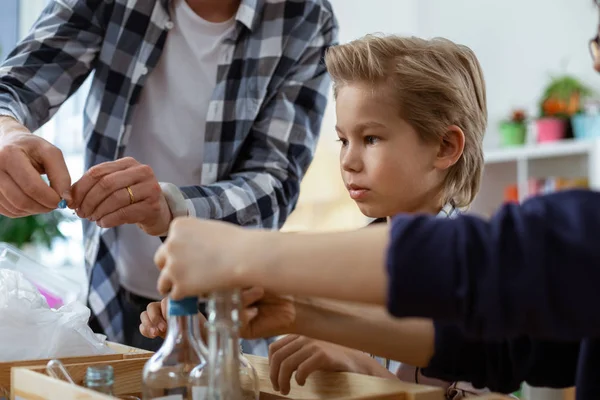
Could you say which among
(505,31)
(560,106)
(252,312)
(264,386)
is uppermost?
(505,31)

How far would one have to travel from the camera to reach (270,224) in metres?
1.45

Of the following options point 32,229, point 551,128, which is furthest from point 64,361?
point 551,128

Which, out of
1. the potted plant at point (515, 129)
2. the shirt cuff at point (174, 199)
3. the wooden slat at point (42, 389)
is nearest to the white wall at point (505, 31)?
the potted plant at point (515, 129)

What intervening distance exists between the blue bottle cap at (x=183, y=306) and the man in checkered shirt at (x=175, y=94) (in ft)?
2.36

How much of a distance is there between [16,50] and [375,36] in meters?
0.69

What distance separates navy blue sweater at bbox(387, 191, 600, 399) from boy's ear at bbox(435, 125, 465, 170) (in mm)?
739

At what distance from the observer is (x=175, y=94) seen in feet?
4.91

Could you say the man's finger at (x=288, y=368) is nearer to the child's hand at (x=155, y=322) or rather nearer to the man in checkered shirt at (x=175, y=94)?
the child's hand at (x=155, y=322)

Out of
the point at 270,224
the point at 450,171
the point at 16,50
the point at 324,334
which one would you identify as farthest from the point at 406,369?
the point at 16,50

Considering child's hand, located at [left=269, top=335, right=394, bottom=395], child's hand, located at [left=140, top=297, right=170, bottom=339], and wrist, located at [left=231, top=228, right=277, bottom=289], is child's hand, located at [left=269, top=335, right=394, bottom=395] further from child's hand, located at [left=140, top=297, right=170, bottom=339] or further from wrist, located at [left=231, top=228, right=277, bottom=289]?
wrist, located at [left=231, top=228, right=277, bottom=289]

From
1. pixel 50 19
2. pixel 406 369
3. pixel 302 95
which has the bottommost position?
pixel 406 369

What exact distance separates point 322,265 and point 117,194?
607 millimetres

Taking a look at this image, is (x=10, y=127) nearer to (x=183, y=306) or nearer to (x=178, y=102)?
(x=178, y=102)

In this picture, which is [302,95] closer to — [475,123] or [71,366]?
[475,123]
